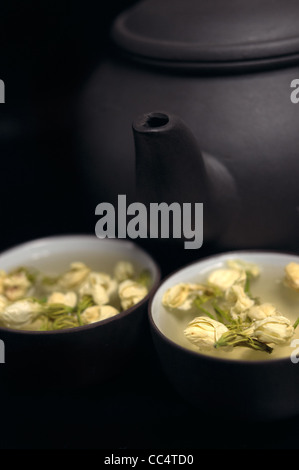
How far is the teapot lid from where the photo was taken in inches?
26.2

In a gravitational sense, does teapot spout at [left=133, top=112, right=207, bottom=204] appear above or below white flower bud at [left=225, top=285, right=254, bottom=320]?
above

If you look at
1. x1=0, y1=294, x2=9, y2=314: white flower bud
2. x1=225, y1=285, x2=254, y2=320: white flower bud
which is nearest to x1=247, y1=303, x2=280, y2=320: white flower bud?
x1=225, y1=285, x2=254, y2=320: white flower bud

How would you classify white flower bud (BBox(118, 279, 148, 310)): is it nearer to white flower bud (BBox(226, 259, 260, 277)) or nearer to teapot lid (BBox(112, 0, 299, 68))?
white flower bud (BBox(226, 259, 260, 277))

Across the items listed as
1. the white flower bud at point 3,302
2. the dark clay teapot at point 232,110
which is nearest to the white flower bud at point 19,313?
the white flower bud at point 3,302

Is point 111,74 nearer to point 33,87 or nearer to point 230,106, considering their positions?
point 230,106

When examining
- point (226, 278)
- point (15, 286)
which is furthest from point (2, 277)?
point (226, 278)

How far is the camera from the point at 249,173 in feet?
2.20

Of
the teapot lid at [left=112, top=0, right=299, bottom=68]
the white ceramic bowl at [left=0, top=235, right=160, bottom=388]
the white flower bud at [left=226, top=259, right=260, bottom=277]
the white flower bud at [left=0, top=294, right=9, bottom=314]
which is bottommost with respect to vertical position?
the white ceramic bowl at [left=0, top=235, right=160, bottom=388]

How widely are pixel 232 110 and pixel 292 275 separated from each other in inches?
6.4

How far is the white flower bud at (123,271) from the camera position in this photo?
2.34 feet

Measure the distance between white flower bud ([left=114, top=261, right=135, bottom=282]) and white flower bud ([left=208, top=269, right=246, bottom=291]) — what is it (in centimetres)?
9

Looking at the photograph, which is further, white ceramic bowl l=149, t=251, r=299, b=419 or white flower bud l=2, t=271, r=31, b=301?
white flower bud l=2, t=271, r=31, b=301

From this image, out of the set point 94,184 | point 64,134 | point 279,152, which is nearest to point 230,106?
point 279,152

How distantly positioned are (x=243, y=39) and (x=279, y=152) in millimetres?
111
